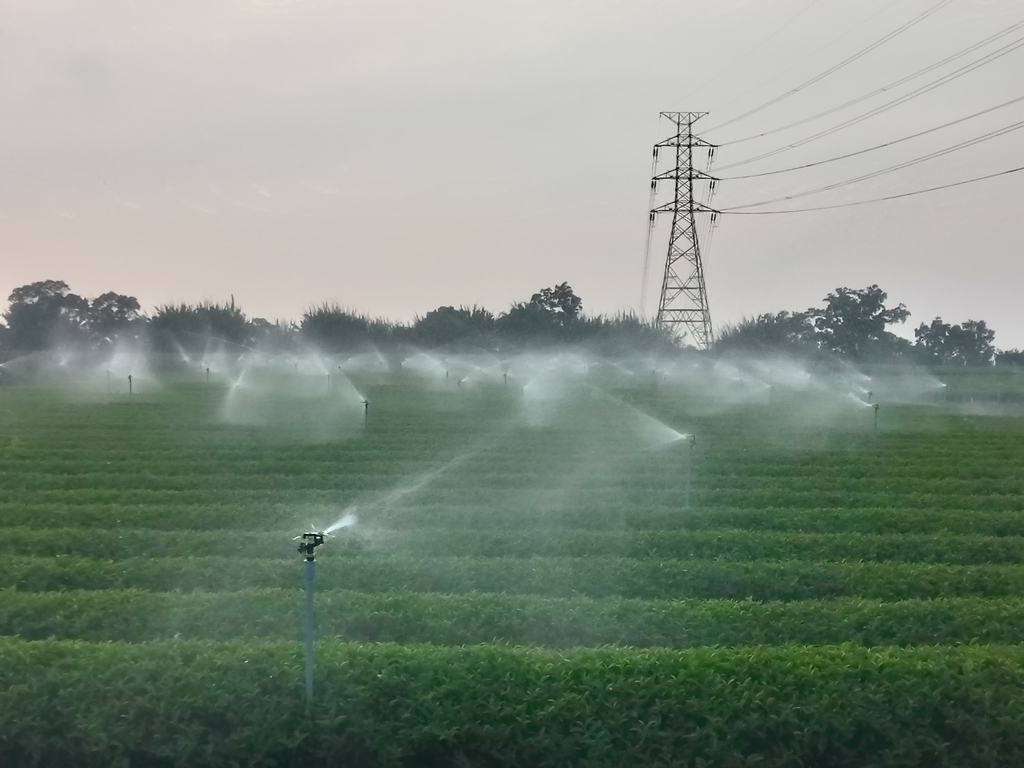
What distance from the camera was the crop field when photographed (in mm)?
5305

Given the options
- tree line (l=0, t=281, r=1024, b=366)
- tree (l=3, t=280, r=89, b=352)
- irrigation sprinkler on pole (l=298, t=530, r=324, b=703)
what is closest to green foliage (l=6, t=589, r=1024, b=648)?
irrigation sprinkler on pole (l=298, t=530, r=324, b=703)

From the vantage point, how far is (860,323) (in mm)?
66312

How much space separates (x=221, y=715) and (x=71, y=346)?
263 feet

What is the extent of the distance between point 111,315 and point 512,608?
3341 inches

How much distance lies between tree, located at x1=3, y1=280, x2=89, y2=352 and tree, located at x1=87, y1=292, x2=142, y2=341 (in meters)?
0.82

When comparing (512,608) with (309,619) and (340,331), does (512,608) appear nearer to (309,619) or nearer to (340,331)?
(309,619)

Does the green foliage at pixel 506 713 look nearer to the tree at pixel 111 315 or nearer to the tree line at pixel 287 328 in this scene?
the tree line at pixel 287 328

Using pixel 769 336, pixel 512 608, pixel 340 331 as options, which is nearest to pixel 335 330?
pixel 340 331

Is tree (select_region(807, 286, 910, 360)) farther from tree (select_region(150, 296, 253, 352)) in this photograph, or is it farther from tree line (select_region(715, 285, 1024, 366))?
tree (select_region(150, 296, 253, 352))

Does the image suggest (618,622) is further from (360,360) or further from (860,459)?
(360,360)

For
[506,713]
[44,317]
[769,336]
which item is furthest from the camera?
[44,317]

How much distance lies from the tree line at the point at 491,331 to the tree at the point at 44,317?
0.28ft

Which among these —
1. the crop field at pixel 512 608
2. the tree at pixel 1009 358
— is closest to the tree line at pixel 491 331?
the tree at pixel 1009 358

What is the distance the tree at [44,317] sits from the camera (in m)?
75.5
